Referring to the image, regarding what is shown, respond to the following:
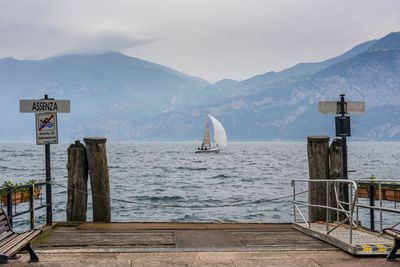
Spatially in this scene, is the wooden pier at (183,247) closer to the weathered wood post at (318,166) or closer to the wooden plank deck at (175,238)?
the wooden plank deck at (175,238)

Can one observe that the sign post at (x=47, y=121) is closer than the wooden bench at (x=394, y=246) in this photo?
No

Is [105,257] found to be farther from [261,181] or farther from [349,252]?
[261,181]

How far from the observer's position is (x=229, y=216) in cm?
1917

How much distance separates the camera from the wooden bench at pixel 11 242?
16.4ft

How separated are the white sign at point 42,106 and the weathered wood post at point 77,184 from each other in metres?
0.95

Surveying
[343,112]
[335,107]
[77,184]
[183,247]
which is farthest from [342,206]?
[77,184]

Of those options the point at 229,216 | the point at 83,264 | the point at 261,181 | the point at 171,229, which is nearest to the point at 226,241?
the point at 171,229

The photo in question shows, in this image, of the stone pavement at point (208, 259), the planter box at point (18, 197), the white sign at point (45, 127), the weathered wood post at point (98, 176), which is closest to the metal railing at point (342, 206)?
the stone pavement at point (208, 259)

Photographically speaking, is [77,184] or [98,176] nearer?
[77,184]

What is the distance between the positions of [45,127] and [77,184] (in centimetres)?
146

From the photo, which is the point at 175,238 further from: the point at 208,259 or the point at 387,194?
the point at 387,194

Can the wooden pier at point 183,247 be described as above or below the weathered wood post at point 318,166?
below

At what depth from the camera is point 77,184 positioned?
9.23 meters

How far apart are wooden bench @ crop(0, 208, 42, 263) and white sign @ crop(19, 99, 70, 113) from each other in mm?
3061
